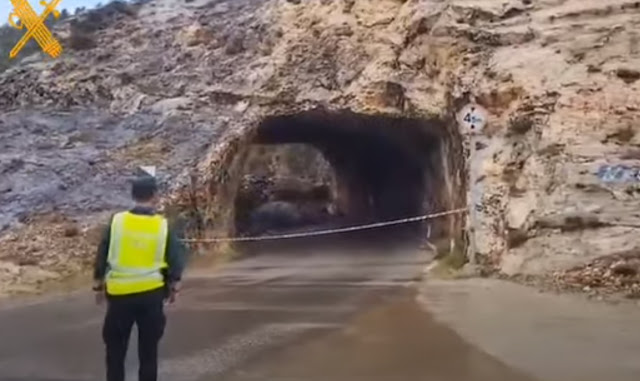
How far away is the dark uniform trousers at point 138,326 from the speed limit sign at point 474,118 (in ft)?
34.9

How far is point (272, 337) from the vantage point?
1009cm

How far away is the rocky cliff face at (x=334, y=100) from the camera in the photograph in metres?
14.6

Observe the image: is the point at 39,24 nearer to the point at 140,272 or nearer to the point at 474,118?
the point at 474,118

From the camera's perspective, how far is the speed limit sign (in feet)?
53.4

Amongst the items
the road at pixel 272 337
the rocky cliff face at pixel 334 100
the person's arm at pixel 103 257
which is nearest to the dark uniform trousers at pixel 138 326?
the person's arm at pixel 103 257

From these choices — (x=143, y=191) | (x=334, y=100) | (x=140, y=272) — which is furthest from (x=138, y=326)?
(x=334, y=100)

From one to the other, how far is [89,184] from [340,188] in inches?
763

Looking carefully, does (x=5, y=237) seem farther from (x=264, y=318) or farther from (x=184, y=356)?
(x=184, y=356)

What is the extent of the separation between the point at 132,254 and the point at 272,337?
13.1 ft

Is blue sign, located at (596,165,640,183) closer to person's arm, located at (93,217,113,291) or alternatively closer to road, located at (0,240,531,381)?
road, located at (0,240,531,381)

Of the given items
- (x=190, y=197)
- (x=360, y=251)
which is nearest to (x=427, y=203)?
(x=360, y=251)

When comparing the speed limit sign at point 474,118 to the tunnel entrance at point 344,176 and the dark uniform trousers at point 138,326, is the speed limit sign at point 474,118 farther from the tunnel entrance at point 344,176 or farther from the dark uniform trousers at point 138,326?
the dark uniform trousers at point 138,326

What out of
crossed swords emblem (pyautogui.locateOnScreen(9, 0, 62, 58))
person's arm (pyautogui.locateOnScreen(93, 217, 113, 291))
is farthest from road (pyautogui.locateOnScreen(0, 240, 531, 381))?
crossed swords emblem (pyautogui.locateOnScreen(9, 0, 62, 58))

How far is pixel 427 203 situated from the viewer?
1071 inches
